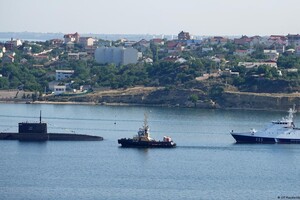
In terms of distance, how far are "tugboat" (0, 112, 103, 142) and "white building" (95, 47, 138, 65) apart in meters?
64.9

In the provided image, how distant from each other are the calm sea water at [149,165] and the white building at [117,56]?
4953 centimetres

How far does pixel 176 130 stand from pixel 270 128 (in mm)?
8416

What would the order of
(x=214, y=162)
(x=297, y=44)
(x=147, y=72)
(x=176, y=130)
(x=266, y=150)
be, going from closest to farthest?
(x=214, y=162)
(x=266, y=150)
(x=176, y=130)
(x=147, y=72)
(x=297, y=44)

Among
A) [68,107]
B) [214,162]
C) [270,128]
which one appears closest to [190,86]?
[68,107]

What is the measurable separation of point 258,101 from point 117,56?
119 ft

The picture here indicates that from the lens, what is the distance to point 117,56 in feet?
447

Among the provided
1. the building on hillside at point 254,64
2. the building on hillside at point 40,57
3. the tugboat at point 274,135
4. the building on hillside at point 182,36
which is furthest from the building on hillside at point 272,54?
the tugboat at point 274,135

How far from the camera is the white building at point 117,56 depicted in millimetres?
135375

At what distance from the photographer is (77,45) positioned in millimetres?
159125

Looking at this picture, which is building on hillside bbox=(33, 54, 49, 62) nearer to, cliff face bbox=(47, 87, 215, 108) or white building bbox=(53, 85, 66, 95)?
white building bbox=(53, 85, 66, 95)

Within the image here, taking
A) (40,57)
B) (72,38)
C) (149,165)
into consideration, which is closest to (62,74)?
(40,57)

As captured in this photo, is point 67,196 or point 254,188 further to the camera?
point 254,188

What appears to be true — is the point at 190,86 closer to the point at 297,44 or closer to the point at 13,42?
the point at 297,44

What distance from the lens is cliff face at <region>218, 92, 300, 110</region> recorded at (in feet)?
336
